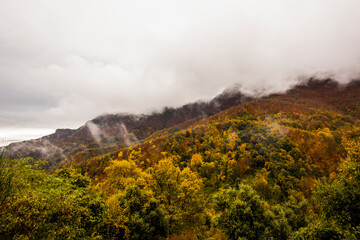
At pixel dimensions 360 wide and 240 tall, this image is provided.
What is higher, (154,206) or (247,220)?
(154,206)

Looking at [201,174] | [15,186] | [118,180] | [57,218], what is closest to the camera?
[15,186]

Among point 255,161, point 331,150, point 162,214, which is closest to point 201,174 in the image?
point 255,161

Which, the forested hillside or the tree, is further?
the tree

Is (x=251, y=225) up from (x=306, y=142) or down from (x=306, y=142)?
up

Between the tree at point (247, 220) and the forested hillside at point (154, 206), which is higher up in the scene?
the forested hillside at point (154, 206)

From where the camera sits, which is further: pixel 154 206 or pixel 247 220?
pixel 247 220

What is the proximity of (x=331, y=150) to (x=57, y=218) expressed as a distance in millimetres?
121611

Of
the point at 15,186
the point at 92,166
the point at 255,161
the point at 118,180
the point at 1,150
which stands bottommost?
the point at 255,161

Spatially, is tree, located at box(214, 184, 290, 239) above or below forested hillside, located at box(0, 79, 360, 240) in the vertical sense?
below

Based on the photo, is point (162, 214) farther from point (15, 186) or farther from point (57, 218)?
point (15, 186)

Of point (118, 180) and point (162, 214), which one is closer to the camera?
point (162, 214)

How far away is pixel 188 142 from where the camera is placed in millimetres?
134625

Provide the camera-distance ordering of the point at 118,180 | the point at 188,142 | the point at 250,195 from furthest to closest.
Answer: the point at 188,142, the point at 118,180, the point at 250,195

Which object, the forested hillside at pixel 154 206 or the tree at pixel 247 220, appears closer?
the forested hillside at pixel 154 206
